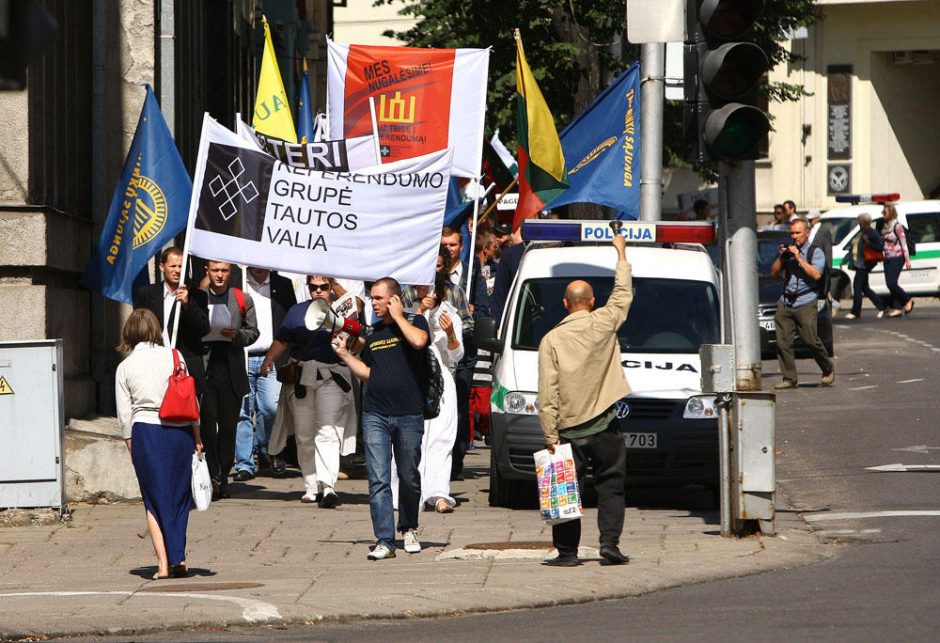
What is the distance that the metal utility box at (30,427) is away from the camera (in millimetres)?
13008

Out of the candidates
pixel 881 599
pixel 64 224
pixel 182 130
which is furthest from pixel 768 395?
pixel 182 130

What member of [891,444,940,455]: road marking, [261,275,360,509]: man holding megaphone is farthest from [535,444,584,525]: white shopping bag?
[891,444,940,455]: road marking

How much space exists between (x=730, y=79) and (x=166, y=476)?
13.6ft

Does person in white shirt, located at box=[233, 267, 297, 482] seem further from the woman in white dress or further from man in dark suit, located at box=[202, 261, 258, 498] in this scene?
the woman in white dress

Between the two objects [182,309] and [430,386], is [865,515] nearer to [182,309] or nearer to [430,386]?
[430,386]

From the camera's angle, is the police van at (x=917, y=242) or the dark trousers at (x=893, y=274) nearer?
the dark trousers at (x=893, y=274)

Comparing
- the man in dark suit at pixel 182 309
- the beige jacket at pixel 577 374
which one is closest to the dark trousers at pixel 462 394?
the man in dark suit at pixel 182 309

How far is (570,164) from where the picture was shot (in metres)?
18.3

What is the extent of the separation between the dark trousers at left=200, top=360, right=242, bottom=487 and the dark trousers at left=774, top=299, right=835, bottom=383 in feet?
28.9

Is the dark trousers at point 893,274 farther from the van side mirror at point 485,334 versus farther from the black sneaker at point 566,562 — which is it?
the black sneaker at point 566,562

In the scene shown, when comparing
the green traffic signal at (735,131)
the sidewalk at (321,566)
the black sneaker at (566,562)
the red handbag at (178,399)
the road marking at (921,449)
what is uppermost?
the green traffic signal at (735,131)

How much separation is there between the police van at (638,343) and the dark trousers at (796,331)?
6.58m

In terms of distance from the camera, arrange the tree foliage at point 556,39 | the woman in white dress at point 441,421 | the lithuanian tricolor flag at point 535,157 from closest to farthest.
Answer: the woman in white dress at point 441,421, the lithuanian tricolor flag at point 535,157, the tree foliage at point 556,39

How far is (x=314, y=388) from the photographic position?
46.6 feet
